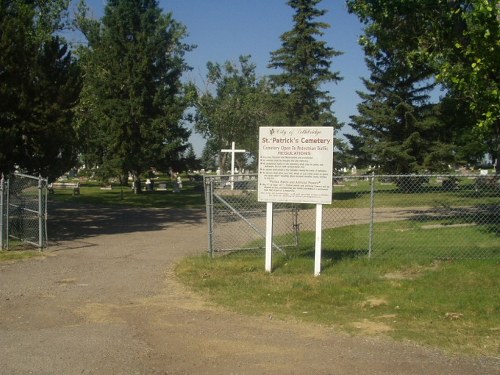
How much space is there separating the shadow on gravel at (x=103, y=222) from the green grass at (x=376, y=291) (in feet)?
21.0

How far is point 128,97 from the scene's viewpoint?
38.8 metres

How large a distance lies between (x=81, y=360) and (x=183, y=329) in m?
1.44

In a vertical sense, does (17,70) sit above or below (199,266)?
above

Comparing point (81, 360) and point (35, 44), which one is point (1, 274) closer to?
point (81, 360)

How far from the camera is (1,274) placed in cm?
1014

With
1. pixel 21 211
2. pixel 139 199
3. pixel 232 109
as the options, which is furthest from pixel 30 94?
pixel 232 109

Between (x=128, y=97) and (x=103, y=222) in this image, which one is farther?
(x=128, y=97)

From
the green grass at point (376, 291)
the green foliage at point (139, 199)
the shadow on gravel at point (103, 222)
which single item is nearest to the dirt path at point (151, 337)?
the green grass at point (376, 291)

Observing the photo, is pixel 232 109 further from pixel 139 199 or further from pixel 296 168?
pixel 296 168

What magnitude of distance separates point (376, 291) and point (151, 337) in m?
3.63

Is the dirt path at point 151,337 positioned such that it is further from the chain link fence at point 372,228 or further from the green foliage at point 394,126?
the green foliage at point 394,126

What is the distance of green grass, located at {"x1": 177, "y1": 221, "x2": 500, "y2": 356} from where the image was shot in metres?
6.53

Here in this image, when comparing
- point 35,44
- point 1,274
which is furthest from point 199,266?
point 35,44

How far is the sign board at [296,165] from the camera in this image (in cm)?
945
